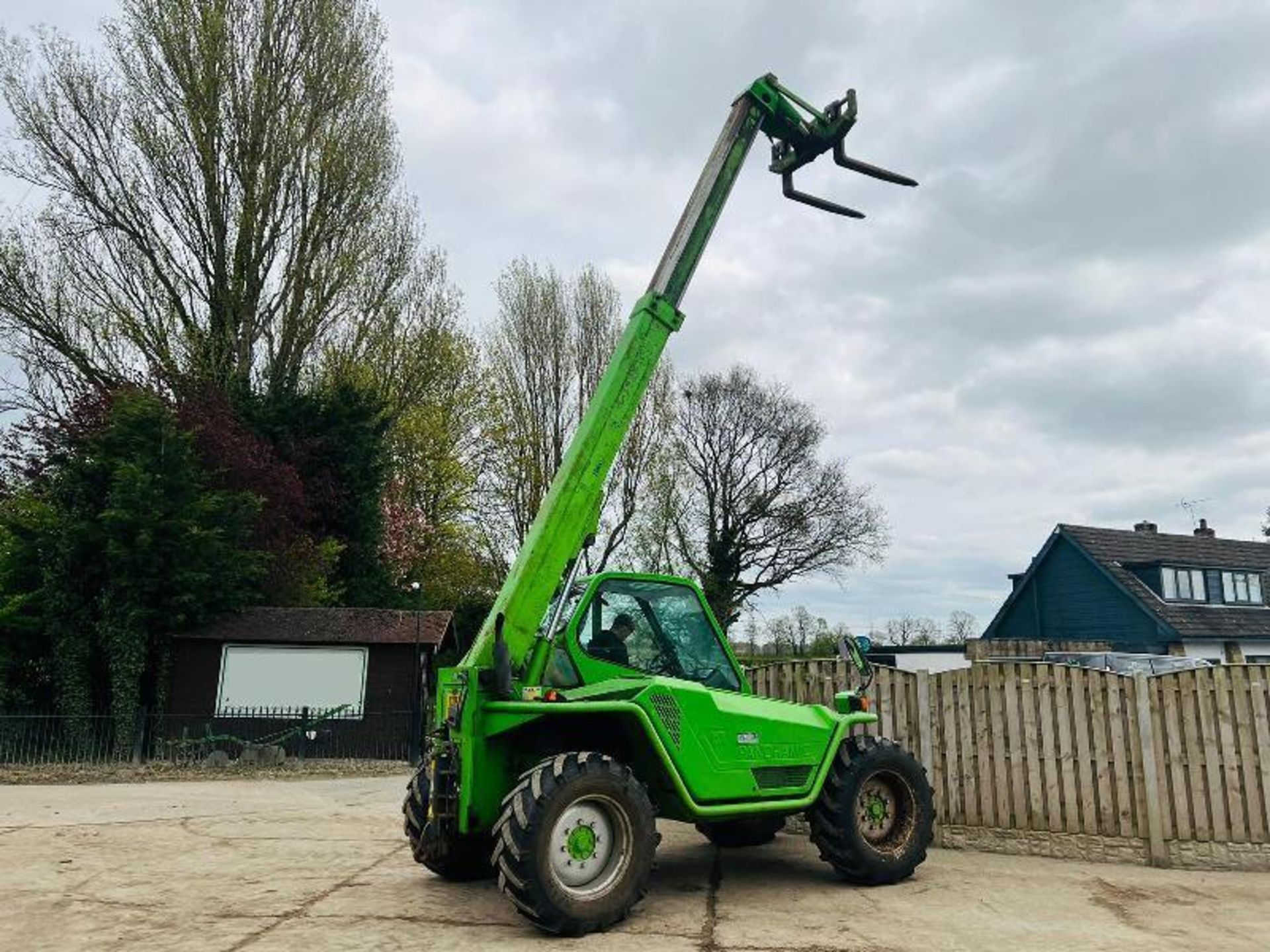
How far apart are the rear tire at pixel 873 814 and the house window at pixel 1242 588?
30.4 m

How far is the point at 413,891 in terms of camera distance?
6.02 meters

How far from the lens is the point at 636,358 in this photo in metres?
6.49

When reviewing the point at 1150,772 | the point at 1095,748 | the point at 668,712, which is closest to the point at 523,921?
the point at 668,712

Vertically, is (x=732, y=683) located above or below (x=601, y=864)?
above

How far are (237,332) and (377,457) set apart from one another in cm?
470

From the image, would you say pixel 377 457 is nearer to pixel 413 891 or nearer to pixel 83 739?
pixel 83 739

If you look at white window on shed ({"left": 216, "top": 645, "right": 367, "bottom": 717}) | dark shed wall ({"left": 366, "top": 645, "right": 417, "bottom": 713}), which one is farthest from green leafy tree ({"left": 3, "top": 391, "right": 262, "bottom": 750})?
dark shed wall ({"left": 366, "top": 645, "right": 417, "bottom": 713})

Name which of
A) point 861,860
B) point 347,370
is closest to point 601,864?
point 861,860

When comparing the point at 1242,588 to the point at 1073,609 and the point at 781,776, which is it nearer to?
the point at 1073,609

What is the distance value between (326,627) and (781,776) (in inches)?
548

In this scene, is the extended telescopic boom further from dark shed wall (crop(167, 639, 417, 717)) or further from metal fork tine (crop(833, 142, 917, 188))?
dark shed wall (crop(167, 639, 417, 717))

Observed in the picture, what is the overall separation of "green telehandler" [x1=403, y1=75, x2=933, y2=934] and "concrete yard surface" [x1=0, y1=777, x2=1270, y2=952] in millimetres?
348

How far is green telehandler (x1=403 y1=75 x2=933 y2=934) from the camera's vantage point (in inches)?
203

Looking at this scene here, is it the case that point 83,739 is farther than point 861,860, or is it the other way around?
point 83,739
